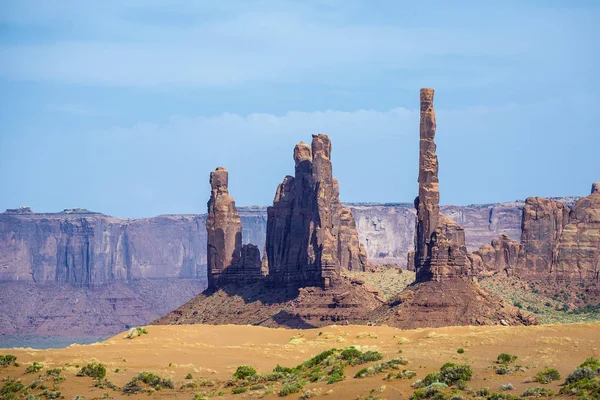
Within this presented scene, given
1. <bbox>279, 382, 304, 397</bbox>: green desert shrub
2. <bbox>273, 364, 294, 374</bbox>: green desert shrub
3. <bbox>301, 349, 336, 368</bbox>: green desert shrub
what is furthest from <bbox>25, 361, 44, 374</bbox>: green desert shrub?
<bbox>279, 382, 304, 397</bbox>: green desert shrub

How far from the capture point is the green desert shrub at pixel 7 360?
8169cm

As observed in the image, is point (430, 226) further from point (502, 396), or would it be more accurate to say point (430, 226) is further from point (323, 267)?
point (502, 396)

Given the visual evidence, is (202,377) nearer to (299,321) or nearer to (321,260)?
(299,321)

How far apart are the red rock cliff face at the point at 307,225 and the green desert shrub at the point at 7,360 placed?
65.1 metres

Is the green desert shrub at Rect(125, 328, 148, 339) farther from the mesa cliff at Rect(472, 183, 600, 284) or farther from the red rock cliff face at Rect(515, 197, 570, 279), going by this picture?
the red rock cliff face at Rect(515, 197, 570, 279)

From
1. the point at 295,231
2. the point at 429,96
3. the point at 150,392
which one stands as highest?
the point at 429,96

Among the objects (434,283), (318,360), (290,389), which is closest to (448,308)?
(434,283)

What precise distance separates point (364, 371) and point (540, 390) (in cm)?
988

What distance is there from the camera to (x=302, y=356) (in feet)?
278

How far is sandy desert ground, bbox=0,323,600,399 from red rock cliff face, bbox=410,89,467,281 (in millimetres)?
28321

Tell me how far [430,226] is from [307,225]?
69.5ft

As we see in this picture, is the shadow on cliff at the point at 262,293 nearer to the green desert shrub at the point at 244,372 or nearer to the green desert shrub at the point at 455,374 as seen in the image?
the green desert shrub at the point at 244,372

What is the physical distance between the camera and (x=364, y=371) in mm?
69625

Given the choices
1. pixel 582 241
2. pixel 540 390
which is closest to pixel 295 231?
pixel 582 241
